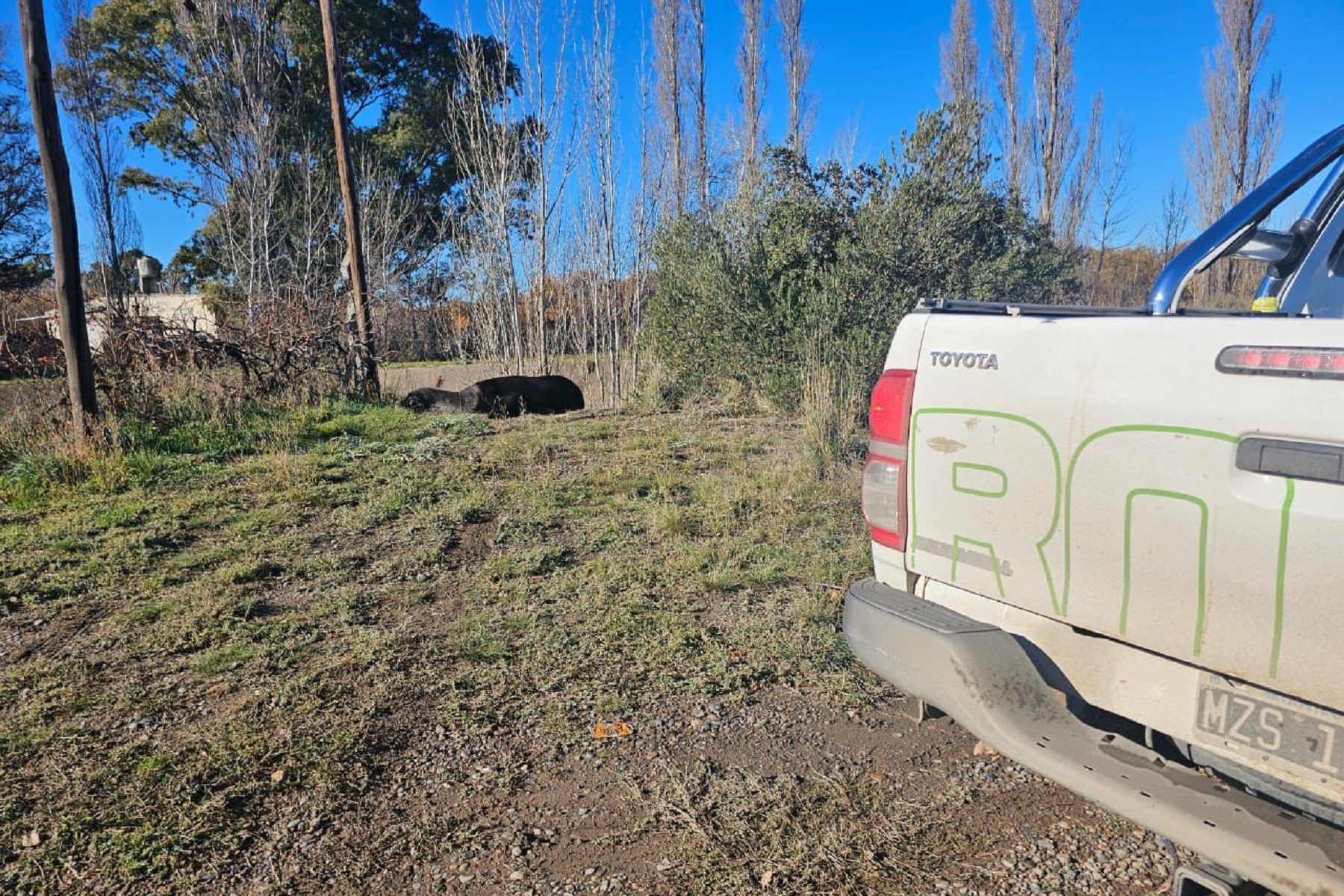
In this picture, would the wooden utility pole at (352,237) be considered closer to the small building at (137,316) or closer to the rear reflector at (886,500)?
the small building at (137,316)

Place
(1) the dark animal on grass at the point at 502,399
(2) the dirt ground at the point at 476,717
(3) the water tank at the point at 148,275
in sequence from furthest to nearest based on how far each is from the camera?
(3) the water tank at the point at 148,275 → (1) the dark animal on grass at the point at 502,399 → (2) the dirt ground at the point at 476,717

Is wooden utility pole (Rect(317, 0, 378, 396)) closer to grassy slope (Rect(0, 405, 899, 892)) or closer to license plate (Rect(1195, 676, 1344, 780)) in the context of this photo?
grassy slope (Rect(0, 405, 899, 892))

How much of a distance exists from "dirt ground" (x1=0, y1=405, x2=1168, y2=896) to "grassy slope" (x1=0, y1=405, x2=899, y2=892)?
A: 2 centimetres

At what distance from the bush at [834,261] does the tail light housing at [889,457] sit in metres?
6.42

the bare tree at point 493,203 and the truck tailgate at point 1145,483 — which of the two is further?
the bare tree at point 493,203

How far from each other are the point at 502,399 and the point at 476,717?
8099mm

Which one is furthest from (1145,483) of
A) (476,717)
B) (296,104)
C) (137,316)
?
(296,104)

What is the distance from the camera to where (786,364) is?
9.84m

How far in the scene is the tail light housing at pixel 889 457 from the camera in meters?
2.38

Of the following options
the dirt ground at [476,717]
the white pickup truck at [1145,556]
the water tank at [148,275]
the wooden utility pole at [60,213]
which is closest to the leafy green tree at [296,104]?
the water tank at [148,275]

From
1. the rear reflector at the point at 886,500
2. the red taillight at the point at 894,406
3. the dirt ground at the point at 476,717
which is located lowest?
the dirt ground at the point at 476,717

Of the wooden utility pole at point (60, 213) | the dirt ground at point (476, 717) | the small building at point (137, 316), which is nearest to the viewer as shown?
the dirt ground at point (476, 717)

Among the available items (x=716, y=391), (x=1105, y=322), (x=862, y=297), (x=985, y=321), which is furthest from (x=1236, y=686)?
(x=716, y=391)

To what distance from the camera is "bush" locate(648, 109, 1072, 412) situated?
9.32 meters
